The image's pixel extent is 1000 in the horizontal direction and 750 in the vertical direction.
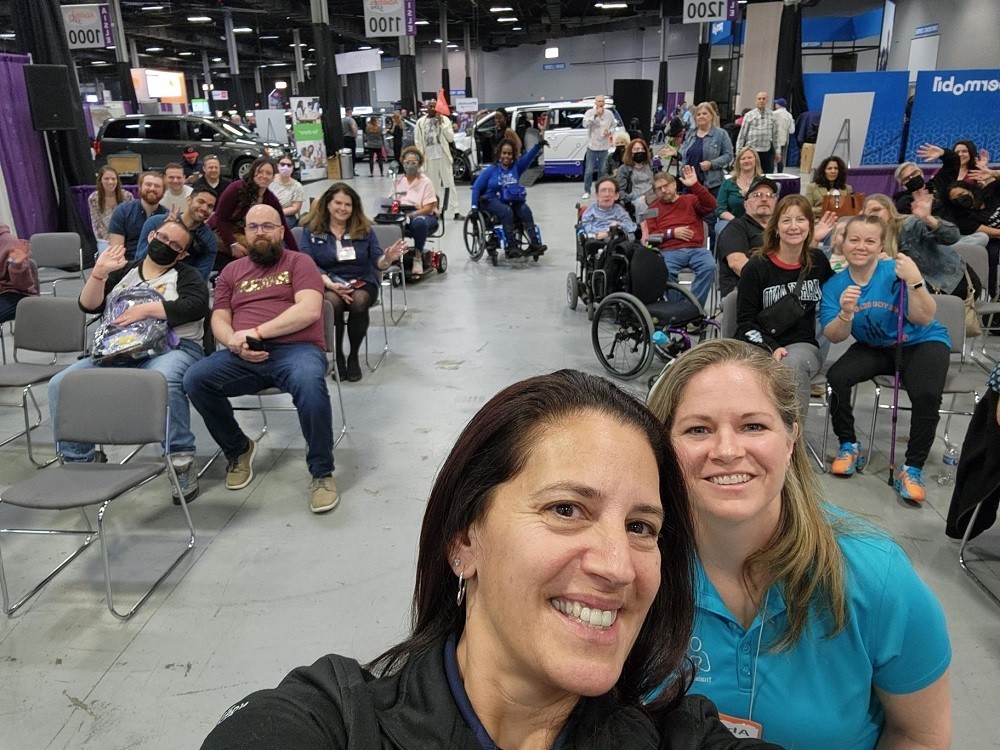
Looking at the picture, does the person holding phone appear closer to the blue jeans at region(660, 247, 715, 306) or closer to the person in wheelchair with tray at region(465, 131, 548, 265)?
the blue jeans at region(660, 247, 715, 306)

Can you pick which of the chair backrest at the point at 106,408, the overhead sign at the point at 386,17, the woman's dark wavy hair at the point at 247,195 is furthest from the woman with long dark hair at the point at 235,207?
the overhead sign at the point at 386,17

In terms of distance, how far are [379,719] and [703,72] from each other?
20.4 m

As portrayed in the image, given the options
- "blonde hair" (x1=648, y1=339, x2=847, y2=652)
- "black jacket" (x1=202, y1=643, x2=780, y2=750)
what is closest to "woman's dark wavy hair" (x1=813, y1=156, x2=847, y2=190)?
"blonde hair" (x1=648, y1=339, x2=847, y2=652)

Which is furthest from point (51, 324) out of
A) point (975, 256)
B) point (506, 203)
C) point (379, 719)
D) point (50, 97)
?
point (50, 97)

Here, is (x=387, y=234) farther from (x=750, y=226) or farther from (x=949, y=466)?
(x=949, y=466)

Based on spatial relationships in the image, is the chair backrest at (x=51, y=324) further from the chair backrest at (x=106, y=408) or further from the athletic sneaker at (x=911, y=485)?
the athletic sneaker at (x=911, y=485)

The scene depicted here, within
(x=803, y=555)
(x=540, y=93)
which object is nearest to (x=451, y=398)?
(x=803, y=555)

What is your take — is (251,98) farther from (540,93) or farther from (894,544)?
(894,544)

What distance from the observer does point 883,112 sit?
945cm

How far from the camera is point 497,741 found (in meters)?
0.77

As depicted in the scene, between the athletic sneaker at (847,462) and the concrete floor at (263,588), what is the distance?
6 centimetres

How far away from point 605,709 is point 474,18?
29.4m

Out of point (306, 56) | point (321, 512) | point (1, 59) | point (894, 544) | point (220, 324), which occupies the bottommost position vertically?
point (321, 512)

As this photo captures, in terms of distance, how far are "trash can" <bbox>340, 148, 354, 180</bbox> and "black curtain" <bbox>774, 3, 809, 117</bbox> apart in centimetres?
903
